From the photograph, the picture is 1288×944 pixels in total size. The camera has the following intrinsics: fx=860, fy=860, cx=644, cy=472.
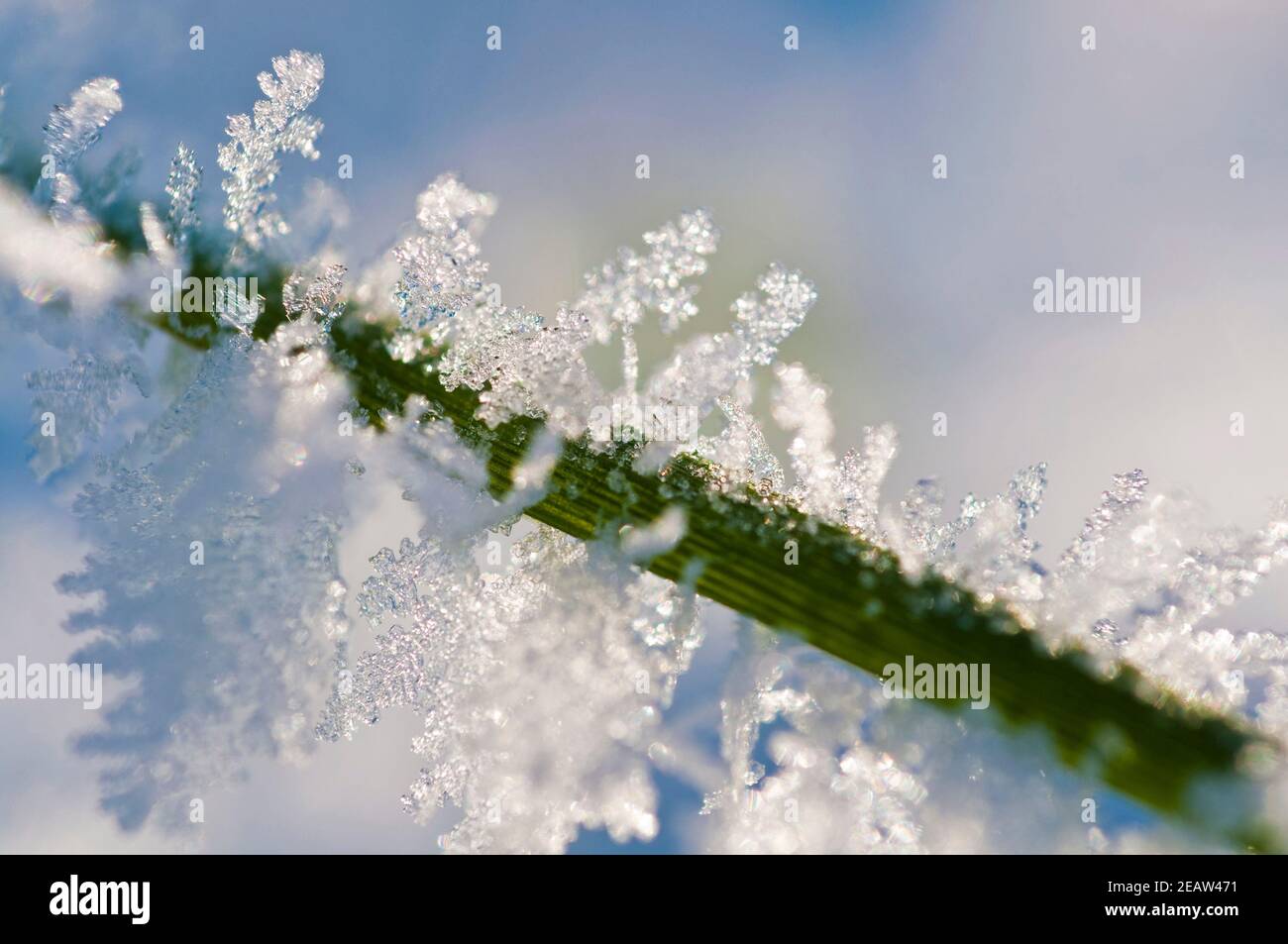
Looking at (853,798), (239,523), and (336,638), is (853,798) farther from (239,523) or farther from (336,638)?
(239,523)

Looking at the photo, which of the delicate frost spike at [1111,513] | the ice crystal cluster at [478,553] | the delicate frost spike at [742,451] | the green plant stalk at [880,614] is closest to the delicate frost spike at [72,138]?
the ice crystal cluster at [478,553]

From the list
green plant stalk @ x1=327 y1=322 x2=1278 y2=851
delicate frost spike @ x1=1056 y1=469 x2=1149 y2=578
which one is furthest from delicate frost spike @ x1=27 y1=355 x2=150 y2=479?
delicate frost spike @ x1=1056 y1=469 x2=1149 y2=578

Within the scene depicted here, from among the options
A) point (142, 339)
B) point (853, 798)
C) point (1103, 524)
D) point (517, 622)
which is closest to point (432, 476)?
point (517, 622)

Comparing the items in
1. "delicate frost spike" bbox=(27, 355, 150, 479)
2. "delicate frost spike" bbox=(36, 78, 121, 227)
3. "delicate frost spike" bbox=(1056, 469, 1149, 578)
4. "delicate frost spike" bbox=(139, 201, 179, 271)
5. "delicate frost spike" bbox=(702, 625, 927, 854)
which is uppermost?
"delicate frost spike" bbox=(36, 78, 121, 227)

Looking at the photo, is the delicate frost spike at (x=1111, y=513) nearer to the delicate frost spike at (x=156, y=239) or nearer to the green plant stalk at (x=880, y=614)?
the green plant stalk at (x=880, y=614)

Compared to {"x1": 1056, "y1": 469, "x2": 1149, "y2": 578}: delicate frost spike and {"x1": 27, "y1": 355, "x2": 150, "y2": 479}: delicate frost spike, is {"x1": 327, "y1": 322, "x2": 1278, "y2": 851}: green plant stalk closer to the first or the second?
{"x1": 1056, "y1": 469, "x2": 1149, "y2": 578}: delicate frost spike
